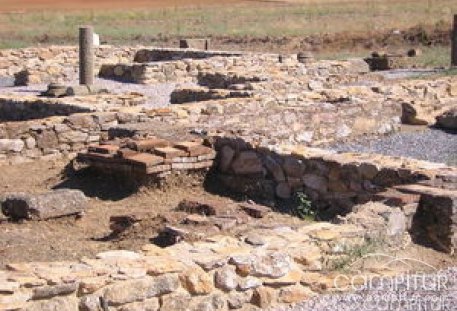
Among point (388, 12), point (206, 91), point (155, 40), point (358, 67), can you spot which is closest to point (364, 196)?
point (206, 91)

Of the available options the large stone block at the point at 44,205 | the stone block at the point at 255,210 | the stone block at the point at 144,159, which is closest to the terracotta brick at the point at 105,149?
the stone block at the point at 144,159

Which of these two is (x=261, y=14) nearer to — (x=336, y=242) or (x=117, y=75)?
(x=117, y=75)

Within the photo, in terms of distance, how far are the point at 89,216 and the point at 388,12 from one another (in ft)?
165

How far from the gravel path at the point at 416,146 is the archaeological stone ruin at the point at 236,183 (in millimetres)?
229

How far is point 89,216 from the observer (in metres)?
10.1

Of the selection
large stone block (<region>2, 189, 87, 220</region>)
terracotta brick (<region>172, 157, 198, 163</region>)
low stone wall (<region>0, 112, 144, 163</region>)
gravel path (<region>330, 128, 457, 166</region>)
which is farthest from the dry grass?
large stone block (<region>2, 189, 87, 220</region>)

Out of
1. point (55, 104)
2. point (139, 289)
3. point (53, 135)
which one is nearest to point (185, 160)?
point (53, 135)

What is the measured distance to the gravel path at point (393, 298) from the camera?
598 centimetres

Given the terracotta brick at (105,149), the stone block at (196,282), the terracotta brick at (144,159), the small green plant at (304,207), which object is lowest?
the small green plant at (304,207)

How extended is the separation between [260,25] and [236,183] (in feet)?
134

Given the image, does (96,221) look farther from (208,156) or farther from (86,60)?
(86,60)

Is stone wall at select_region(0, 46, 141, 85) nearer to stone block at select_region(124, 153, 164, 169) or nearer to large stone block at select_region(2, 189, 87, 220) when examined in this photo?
stone block at select_region(124, 153, 164, 169)

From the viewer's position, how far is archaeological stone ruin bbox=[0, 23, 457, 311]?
5840mm

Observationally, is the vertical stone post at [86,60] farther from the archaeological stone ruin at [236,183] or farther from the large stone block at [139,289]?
the large stone block at [139,289]
